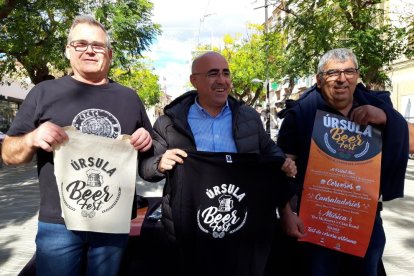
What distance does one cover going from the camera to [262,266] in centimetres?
222

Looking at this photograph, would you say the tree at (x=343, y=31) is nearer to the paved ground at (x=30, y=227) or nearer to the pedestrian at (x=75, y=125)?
the paved ground at (x=30, y=227)

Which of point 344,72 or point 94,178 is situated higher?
point 344,72

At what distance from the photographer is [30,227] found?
19.1 ft

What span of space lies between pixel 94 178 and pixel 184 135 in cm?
57

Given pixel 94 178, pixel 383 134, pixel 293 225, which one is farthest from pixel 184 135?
pixel 383 134

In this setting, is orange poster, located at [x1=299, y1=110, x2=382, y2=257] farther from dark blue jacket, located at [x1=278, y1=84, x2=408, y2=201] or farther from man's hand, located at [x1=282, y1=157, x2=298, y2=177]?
man's hand, located at [x1=282, y1=157, x2=298, y2=177]

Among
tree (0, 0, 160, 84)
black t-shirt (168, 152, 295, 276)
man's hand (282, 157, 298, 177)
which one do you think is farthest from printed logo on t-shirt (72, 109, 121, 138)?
tree (0, 0, 160, 84)

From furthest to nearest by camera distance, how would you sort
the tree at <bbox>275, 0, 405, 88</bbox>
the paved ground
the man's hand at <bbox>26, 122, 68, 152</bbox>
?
the tree at <bbox>275, 0, 405, 88</bbox>
the paved ground
the man's hand at <bbox>26, 122, 68, 152</bbox>

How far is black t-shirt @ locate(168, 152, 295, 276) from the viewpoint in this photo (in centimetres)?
210

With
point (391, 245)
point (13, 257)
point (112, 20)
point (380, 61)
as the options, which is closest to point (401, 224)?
point (391, 245)

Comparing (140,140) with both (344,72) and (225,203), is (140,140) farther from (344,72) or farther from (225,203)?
Result: (344,72)

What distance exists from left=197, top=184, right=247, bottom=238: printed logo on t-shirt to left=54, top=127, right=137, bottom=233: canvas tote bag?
15.2 inches

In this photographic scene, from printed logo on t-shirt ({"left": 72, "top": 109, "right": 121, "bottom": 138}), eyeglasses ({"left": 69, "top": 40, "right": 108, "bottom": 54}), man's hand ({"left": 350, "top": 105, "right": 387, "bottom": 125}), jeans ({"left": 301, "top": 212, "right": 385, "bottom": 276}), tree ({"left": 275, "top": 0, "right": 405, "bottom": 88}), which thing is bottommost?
jeans ({"left": 301, "top": 212, "right": 385, "bottom": 276})

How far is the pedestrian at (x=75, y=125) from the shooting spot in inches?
78.5
